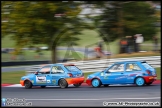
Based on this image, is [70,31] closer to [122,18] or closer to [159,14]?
[122,18]

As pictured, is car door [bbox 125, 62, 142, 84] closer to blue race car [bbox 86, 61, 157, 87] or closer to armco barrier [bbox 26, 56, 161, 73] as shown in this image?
blue race car [bbox 86, 61, 157, 87]

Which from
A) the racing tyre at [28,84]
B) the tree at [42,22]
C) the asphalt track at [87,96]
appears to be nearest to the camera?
the asphalt track at [87,96]

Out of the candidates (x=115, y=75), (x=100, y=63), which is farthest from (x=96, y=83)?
(x=100, y=63)

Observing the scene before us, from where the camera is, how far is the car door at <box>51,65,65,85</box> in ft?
49.5

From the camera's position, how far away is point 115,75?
14914 millimetres

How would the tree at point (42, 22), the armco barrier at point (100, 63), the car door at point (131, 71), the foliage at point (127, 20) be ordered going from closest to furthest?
the car door at point (131, 71) → the armco barrier at point (100, 63) → the tree at point (42, 22) → the foliage at point (127, 20)

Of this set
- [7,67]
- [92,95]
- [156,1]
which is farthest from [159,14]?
[92,95]

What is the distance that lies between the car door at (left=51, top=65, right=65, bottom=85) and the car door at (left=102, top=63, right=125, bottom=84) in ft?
5.37

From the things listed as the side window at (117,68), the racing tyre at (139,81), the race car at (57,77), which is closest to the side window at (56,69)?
the race car at (57,77)

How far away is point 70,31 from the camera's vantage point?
23.1 meters

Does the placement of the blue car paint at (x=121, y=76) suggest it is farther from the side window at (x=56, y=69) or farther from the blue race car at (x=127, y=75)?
the side window at (x=56, y=69)

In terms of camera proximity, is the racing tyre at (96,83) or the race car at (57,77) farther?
the racing tyre at (96,83)

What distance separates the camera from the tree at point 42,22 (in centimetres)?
2225

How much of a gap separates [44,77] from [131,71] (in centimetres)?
343
